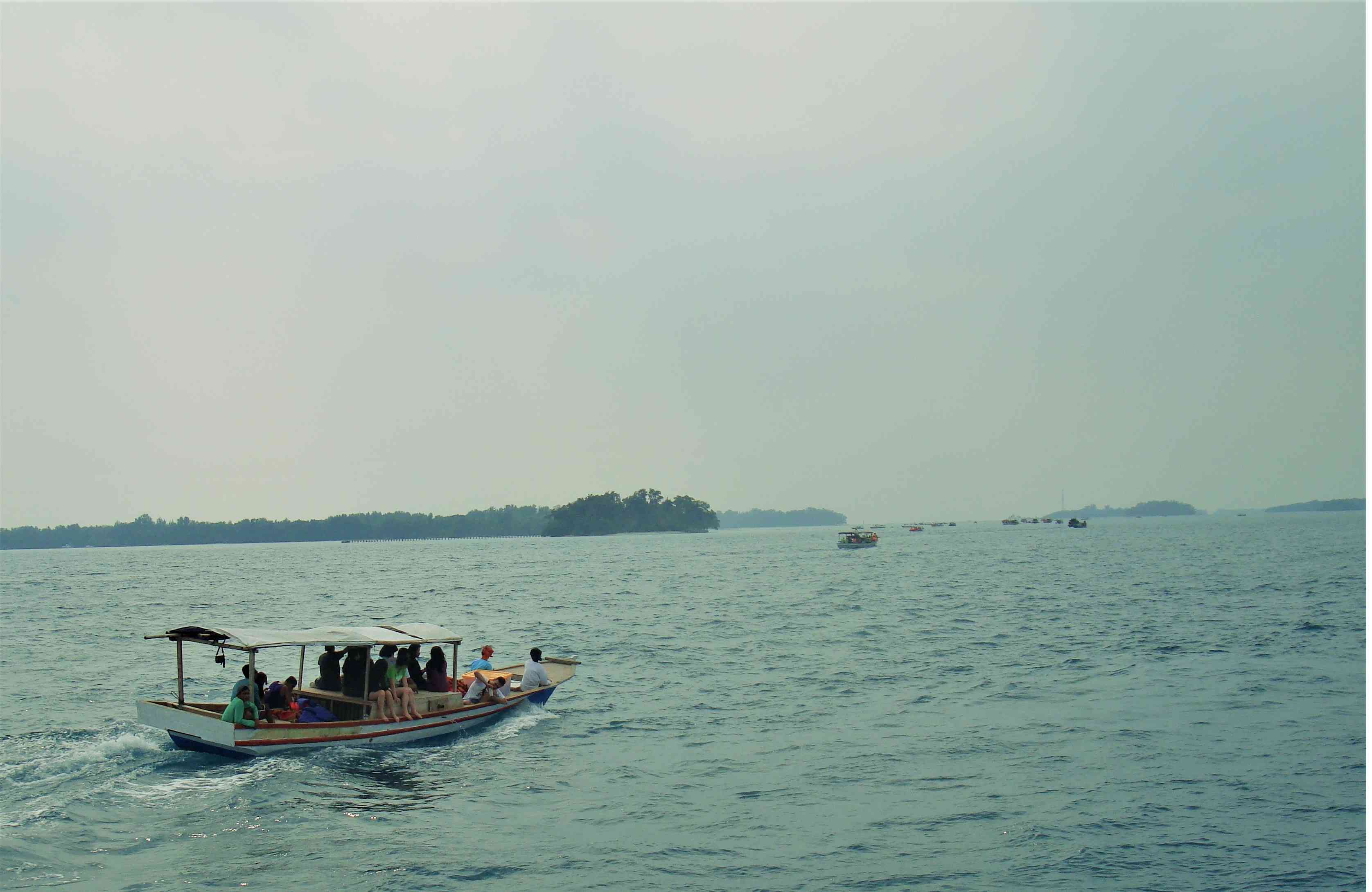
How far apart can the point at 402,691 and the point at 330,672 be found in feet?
6.54

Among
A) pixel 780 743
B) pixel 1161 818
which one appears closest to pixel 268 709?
pixel 780 743

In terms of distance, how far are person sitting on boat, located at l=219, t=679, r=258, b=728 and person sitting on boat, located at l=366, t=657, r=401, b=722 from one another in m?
2.58

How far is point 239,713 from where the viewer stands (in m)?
21.6

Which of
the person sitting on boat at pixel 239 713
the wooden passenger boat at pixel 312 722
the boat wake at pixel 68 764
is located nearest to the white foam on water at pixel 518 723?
the wooden passenger boat at pixel 312 722

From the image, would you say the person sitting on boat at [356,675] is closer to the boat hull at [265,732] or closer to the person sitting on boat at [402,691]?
the person sitting on boat at [402,691]

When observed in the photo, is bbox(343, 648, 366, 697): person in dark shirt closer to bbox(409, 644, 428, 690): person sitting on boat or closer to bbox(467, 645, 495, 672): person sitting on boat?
bbox(409, 644, 428, 690): person sitting on boat

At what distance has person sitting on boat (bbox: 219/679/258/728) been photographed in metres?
21.5

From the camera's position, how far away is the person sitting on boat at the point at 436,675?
85.1ft

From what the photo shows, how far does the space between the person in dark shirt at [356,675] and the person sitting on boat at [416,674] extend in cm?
127

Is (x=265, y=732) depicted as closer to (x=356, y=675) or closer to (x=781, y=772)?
(x=356, y=675)

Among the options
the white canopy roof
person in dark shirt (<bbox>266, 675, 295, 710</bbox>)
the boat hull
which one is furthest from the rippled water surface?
the white canopy roof

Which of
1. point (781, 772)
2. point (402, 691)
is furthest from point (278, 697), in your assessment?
point (781, 772)

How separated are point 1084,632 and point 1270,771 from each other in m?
25.2

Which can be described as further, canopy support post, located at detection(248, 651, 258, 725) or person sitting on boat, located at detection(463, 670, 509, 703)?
person sitting on boat, located at detection(463, 670, 509, 703)
